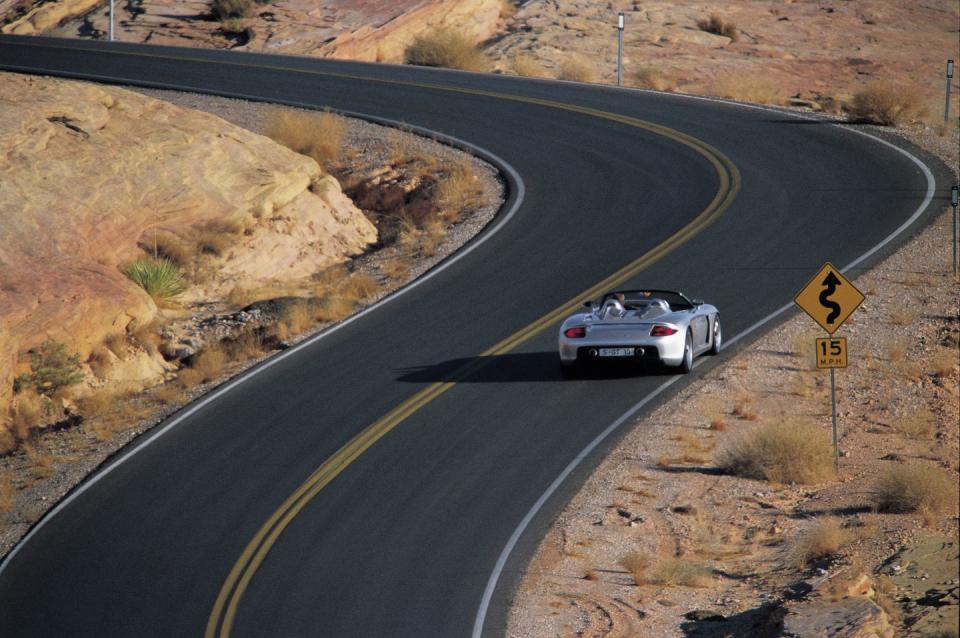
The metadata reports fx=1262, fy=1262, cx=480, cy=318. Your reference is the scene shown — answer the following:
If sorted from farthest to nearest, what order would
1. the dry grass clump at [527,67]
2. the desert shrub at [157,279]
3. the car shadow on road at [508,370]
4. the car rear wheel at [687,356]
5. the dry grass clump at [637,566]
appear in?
the dry grass clump at [527,67], the desert shrub at [157,279], the car shadow on road at [508,370], the car rear wheel at [687,356], the dry grass clump at [637,566]

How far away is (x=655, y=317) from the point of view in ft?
62.7

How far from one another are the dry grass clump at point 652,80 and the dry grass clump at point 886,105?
8178 millimetres

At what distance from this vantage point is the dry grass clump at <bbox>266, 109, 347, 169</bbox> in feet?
110

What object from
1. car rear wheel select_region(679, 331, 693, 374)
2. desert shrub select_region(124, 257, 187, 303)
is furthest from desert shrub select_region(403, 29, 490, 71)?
car rear wheel select_region(679, 331, 693, 374)

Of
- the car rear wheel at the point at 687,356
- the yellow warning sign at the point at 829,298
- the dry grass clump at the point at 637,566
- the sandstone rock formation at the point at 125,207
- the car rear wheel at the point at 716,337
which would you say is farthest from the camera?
the sandstone rock formation at the point at 125,207

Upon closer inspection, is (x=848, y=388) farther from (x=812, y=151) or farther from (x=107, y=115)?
(x=107, y=115)

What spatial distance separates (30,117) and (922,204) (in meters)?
19.9

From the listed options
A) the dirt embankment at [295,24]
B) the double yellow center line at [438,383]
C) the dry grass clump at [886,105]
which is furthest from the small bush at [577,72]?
the dry grass clump at [886,105]

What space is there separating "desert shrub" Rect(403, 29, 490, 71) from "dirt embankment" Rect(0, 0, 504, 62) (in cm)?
171

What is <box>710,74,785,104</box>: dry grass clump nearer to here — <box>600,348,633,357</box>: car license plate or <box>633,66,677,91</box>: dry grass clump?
<box>633,66,677,91</box>: dry grass clump

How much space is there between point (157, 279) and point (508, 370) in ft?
30.1

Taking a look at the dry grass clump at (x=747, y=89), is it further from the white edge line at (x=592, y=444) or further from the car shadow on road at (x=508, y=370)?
the car shadow on road at (x=508, y=370)

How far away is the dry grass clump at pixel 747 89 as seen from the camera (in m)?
41.5

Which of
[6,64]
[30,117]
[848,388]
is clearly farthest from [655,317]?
[6,64]
